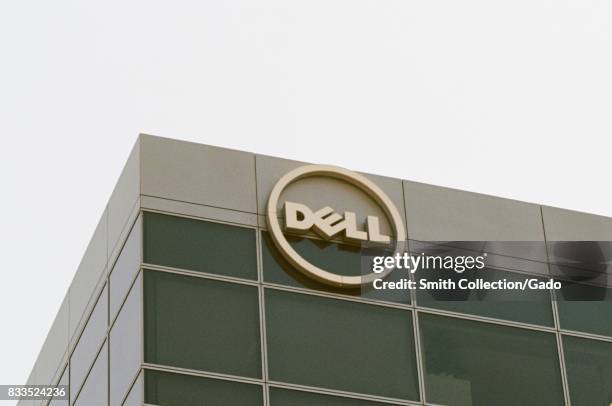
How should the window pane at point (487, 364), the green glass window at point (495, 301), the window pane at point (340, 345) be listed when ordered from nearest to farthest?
the window pane at point (340, 345) → the window pane at point (487, 364) → the green glass window at point (495, 301)

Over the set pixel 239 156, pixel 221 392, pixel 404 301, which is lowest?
pixel 221 392

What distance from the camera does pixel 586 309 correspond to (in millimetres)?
28078

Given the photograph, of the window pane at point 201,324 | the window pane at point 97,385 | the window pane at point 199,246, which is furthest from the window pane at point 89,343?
the window pane at point 201,324

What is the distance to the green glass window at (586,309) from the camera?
27.8 m

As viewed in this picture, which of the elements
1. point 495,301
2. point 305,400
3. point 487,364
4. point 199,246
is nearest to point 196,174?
point 199,246

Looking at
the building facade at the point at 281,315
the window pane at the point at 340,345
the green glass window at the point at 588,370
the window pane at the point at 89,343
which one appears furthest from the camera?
the green glass window at the point at 588,370

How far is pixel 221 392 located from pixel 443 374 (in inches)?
150

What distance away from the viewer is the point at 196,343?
24594 mm

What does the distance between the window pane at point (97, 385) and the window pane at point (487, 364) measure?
4878mm

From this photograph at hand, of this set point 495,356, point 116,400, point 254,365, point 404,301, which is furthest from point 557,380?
→ point 116,400

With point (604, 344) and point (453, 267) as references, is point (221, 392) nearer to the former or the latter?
point (453, 267)

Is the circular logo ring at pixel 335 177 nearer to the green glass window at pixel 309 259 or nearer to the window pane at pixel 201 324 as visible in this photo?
the green glass window at pixel 309 259

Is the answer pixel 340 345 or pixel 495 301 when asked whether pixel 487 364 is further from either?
pixel 340 345

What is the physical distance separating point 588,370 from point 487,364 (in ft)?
6.05
